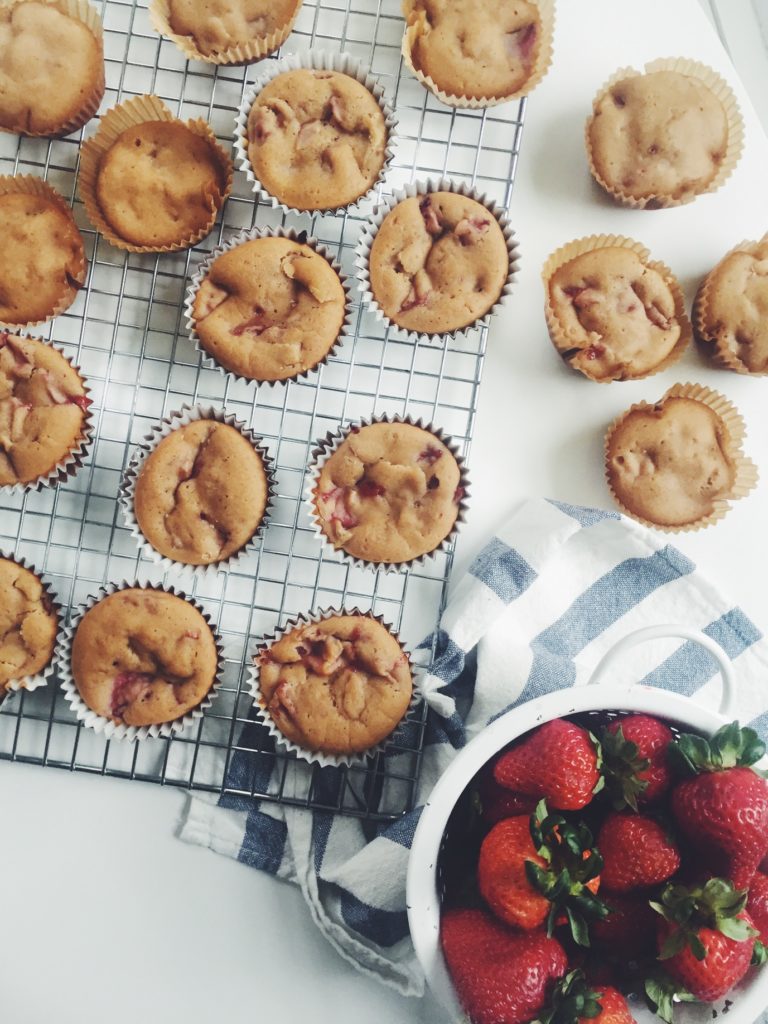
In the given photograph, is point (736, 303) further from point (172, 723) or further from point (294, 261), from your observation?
point (172, 723)

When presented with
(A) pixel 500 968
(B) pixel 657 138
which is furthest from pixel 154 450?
(B) pixel 657 138

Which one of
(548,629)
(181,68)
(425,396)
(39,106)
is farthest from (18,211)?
(548,629)

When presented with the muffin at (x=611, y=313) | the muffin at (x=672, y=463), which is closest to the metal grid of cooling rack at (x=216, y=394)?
the muffin at (x=611, y=313)

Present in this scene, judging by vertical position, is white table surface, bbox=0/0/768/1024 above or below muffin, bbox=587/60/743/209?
below

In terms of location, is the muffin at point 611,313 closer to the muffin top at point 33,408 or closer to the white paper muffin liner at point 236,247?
the white paper muffin liner at point 236,247

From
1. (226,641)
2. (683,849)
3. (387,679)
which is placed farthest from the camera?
(226,641)

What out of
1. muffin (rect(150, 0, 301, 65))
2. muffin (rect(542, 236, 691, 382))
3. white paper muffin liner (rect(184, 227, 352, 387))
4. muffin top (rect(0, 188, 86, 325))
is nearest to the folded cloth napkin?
muffin (rect(542, 236, 691, 382))

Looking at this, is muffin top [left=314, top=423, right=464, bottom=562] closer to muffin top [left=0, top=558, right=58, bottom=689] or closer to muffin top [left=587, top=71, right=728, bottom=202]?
muffin top [left=0, top=558, right=58, bottom=689]
